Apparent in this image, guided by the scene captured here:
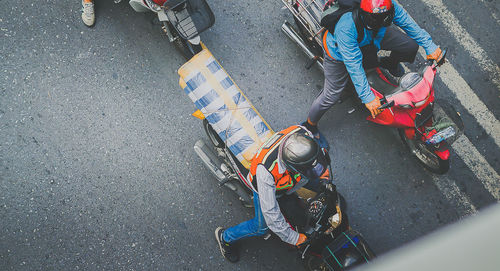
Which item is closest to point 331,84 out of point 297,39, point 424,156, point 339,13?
point 339,13

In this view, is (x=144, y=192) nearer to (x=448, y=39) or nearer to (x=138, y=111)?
(x=138, y=111)

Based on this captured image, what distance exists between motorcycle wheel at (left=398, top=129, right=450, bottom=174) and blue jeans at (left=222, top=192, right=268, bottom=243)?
194 cm

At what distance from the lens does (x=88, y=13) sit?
437 cm

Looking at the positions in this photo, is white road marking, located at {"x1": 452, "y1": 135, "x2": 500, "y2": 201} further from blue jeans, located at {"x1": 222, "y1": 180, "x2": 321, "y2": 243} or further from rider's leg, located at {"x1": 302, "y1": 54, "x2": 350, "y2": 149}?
blue jeans, located at {"x1": 222, "y1": 180, "x2": 321, "y2": 243}

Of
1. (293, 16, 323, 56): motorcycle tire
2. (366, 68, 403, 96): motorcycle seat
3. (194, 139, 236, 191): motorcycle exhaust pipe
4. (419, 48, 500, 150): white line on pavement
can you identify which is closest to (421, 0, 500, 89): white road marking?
(419, 48, 500, 150): white line on pavement

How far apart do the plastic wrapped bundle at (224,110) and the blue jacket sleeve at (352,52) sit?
0.98 meters

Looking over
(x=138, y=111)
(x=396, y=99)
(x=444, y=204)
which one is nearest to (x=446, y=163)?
(x=444, y=204)

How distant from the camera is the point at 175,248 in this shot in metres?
4.21

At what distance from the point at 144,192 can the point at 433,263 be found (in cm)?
328

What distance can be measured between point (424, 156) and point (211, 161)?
7.94 ft

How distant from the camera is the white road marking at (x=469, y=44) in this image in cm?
454

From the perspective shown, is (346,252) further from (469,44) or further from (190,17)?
(469,44)

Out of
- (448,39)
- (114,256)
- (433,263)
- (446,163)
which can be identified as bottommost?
(446,163)

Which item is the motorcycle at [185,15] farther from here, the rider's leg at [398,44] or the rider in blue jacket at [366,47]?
the rider's leg at [398,44]
